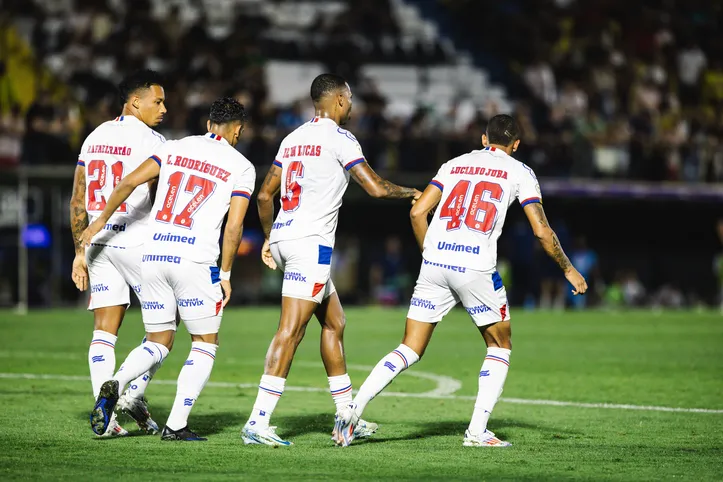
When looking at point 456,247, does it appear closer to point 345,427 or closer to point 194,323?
point 345,427

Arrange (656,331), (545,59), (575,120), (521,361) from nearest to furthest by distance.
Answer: (521,361)
(656,331)
(575,120)
(545,59)

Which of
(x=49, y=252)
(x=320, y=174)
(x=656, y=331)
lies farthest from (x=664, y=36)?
(x=320, y=174)

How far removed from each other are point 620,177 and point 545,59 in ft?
17.7

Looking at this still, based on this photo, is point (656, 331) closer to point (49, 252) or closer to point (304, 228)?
point (49, 252)

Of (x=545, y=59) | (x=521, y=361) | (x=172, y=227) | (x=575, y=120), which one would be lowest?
(x=521, y=361)

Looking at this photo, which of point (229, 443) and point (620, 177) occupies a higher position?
point (620, 177)

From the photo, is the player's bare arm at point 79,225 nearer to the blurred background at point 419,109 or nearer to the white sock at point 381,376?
the white sock at point 381,376

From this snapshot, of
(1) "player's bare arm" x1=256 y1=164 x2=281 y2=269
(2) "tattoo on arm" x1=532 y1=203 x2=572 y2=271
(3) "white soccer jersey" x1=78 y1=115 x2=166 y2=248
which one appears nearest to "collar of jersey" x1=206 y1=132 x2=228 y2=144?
(1) "player's bare arm" x1=256 y1=164 x2=281 y2=269

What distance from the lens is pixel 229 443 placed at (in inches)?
307

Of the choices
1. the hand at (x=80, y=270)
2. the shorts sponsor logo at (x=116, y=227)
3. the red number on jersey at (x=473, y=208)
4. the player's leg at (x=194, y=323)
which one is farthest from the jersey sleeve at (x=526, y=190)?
the hand at (x=80, y=270)

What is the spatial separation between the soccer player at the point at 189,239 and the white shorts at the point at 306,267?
382 millimetres

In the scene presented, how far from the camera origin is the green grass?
6820 millimetres

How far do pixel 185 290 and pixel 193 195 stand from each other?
64cm

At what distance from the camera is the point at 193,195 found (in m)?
7.79
